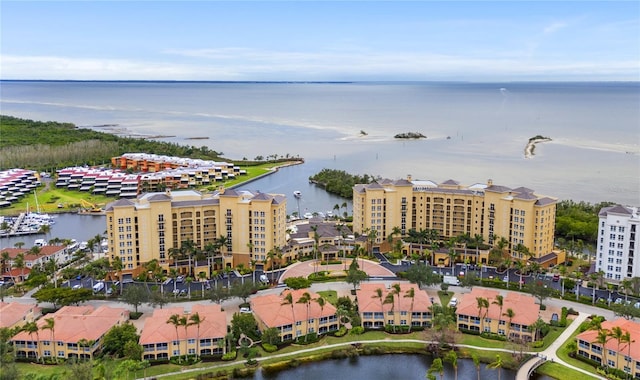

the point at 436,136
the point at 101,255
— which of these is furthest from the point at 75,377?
the point at 436,136

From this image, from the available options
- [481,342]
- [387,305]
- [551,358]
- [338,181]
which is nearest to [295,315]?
[387,305]

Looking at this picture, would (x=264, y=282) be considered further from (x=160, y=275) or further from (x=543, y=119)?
(x=543, y=119)

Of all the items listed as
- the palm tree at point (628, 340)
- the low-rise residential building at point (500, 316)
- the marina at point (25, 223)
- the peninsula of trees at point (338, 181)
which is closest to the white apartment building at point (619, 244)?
the low-rise residential building at point (500, 316)

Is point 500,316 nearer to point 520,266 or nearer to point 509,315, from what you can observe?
point 509,315

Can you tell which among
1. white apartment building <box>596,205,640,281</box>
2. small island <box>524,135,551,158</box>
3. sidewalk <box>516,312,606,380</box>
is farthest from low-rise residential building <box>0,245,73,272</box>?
small island <box>524,135,551,158</box>

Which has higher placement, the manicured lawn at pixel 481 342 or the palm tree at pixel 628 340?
the palm tree at pixel 628 340

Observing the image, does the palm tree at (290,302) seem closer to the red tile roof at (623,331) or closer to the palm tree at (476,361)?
the palm tree at (476,361)
